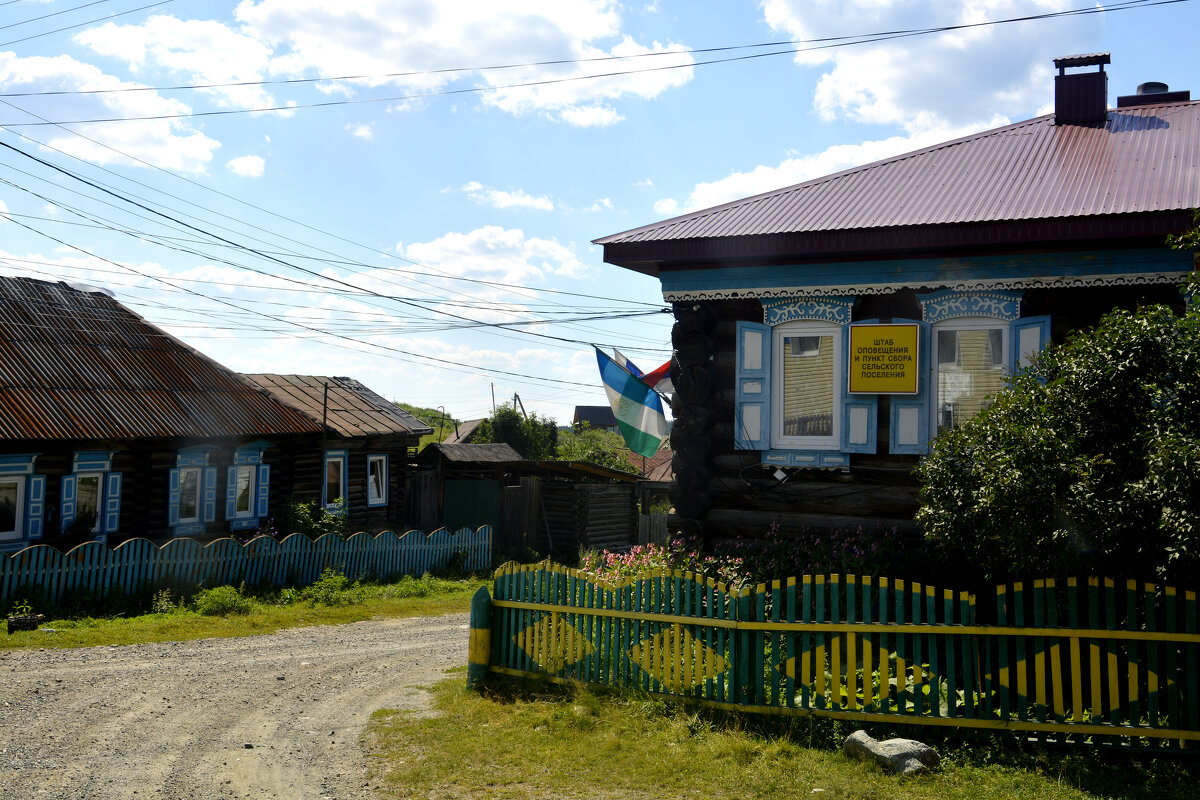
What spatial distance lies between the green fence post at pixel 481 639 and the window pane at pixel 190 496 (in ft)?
38.7

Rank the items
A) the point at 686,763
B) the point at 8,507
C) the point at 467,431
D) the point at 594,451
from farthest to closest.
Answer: the point at 467,431 → the point at 594,451 → the point at 8,507 → the point at 686,763

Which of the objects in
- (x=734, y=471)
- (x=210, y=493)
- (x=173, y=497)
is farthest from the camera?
(x=210, y=493)

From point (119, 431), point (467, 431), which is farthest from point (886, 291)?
point (467, 431)

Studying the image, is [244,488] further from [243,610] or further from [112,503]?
[243,610]

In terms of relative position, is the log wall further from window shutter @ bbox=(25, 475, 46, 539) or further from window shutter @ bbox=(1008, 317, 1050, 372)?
window shutter @ bbox=(25, 475, 46, 539)

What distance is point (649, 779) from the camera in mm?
6441

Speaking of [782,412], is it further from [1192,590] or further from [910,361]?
[1192,590]

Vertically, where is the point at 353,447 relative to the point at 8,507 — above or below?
above

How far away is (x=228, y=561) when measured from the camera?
637 inches

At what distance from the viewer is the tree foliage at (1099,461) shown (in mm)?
5746

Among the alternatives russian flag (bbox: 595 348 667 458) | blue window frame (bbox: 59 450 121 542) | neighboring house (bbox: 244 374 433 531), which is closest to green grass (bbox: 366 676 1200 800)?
russian flag (bbox: 595 348 667 458)

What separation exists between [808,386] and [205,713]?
23.0ft

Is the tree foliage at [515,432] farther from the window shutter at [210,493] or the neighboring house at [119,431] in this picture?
the window shutter at [210,493]

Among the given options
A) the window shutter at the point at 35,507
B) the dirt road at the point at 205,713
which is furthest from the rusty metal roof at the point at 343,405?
the dirt road at the point at 205,713
